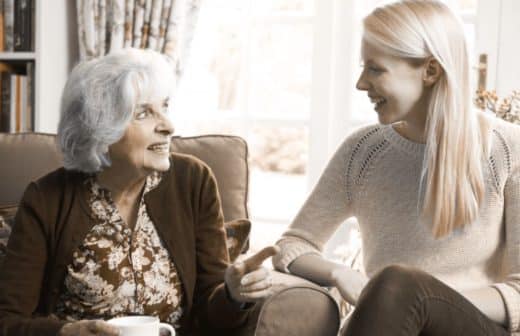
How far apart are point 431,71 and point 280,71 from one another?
157 centimetres

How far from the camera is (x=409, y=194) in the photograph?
6.14ft

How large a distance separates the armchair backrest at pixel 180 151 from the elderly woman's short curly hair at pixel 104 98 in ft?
1.47

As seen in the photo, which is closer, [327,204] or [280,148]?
[327,204]

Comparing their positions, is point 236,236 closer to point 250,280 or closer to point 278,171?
point 250,280

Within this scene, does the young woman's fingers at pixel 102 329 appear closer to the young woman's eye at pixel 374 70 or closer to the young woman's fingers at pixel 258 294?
the young woman's fingers at pixel 258 294

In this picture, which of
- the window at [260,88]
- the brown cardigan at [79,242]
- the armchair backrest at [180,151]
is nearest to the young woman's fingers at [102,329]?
the brown cardigan at [79,242]

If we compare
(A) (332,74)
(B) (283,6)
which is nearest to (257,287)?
(A) (332,74)

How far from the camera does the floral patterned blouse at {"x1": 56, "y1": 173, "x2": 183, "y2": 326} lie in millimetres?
1740

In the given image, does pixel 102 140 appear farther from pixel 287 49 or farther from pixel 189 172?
pixel 287 49

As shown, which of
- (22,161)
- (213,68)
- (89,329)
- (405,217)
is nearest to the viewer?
(89,329)

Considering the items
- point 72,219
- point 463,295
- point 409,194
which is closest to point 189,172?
point 72,219

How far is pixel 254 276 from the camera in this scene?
1625 mm

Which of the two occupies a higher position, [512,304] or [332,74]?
[332,74]

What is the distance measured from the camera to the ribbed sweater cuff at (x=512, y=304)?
165cm
